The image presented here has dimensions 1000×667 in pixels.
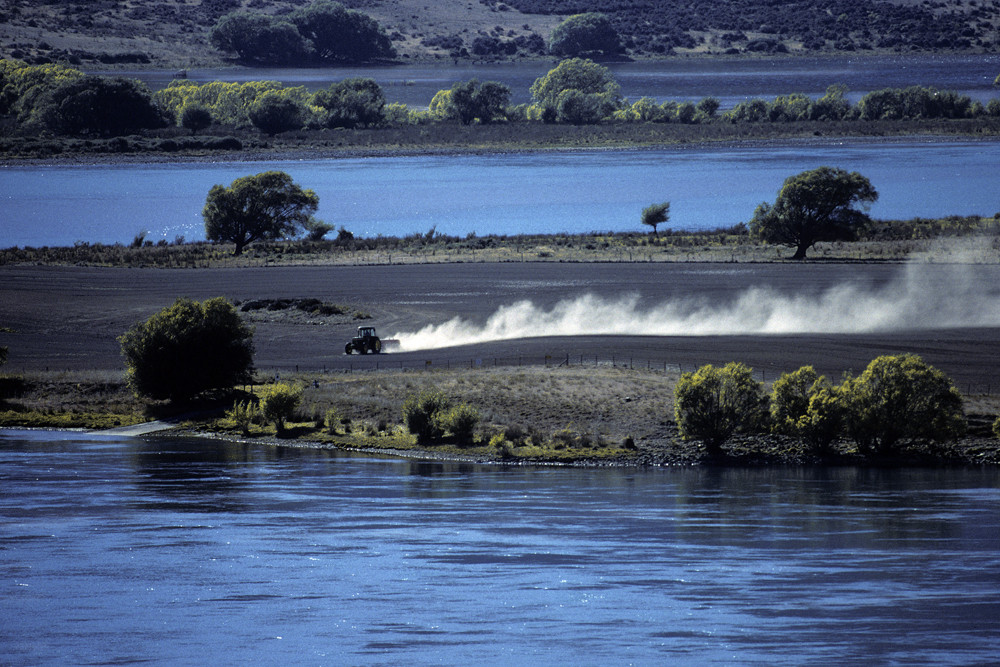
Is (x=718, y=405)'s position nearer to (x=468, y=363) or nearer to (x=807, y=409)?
(x=807, y=409)

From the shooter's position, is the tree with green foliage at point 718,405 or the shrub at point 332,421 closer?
the tree with green foliage at point 718,405

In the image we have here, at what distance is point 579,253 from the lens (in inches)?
4267

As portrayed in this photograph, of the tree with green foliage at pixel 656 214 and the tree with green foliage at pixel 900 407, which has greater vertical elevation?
the tree with green foliage at pixel 656 214

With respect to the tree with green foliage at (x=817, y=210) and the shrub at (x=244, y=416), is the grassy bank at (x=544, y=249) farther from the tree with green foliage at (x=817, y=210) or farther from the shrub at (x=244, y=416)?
the shrub at (x=244, y=416)

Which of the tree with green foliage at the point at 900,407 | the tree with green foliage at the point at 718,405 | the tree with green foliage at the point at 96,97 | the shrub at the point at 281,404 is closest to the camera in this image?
the tree with green foliage at the point at 900,407

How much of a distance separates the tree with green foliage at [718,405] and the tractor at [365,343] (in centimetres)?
2220

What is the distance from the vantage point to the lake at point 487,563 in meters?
43.1

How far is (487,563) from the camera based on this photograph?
4975 cm

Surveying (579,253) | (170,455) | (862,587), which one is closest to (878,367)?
(862,587)

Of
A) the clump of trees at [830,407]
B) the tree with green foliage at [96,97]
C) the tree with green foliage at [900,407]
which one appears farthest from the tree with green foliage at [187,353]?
the tree with green foliage at [96,97]

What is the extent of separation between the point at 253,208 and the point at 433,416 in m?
60.3

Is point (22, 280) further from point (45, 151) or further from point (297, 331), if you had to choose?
point (45, 151)

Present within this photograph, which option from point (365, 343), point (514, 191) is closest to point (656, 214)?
point (514, 191)

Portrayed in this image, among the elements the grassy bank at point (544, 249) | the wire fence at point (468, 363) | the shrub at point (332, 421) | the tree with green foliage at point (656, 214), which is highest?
the tree with green foliage at point (656, 214)
